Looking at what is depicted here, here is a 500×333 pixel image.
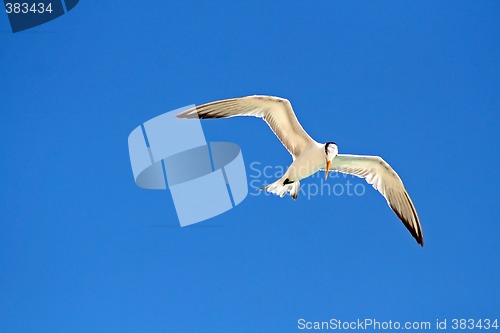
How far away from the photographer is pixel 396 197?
213 cm

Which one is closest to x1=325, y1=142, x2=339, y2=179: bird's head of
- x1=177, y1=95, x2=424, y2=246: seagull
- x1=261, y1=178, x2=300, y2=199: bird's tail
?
x1=177, y1=95, x2=424, y2=246: seagull

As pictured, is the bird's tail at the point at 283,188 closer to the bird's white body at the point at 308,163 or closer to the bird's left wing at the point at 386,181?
the bird's white body at the point at 308,163

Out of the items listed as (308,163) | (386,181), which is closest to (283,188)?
(308,163)

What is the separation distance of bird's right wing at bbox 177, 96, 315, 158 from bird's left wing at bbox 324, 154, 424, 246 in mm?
179

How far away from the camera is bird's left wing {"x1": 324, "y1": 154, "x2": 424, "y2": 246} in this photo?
6.69ft

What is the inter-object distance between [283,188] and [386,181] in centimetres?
41

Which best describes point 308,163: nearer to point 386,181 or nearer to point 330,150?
point 330,150

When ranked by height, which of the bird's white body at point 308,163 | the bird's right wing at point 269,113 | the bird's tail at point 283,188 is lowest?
the bird's tail at point 283,188

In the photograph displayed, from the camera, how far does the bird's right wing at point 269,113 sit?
185 cm

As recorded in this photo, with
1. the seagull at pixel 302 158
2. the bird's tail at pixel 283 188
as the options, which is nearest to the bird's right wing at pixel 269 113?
the seagull at pixel 302 158

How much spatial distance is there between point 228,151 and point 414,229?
0.76m

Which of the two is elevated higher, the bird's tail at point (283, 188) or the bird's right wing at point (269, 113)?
the bird's right wing at point (269, 113)

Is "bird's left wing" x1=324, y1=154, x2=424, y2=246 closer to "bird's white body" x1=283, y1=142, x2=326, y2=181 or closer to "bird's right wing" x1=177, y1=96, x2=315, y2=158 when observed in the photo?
"bird's white body" x1=283, y1=142, x2=326, y2=181

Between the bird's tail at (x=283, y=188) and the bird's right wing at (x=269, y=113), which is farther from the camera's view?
the bird's tail at (x=283, y=188)
